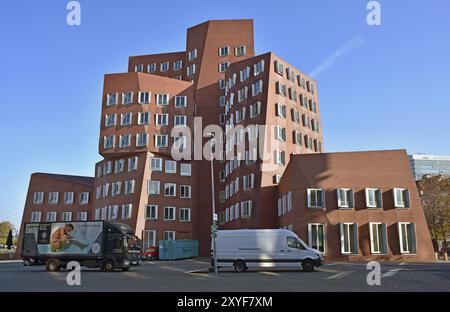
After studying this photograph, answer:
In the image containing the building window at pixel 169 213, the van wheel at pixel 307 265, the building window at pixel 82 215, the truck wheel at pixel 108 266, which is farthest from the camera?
the building window at pixel 82 215

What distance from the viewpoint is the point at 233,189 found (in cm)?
5919

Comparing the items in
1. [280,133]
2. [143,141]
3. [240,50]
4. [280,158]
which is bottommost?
[280,158]

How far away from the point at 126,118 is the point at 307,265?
43770 mm

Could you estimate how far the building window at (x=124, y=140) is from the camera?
6386cm

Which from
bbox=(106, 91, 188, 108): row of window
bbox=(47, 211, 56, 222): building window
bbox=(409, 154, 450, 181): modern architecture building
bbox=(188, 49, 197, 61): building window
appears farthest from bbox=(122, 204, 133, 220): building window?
bbox=(409, 154, 450, 181): modern architecture building

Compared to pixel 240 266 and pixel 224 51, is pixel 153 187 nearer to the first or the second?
pixel 224 51

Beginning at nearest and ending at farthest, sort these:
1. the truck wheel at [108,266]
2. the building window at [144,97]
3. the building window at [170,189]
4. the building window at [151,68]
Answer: the truck wheel at [108,266] → the building window at [170,189] → the building window at [144,97] → the building window at [151,68]

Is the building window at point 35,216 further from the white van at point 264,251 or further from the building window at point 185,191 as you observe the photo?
the white van at point 264,251

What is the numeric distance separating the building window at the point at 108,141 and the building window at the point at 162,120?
6799 millimetres

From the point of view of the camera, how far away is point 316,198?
43188 millimetres

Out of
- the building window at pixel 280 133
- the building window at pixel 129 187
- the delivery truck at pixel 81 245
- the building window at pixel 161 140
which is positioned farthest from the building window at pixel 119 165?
the delivery truck at pixel 81 245

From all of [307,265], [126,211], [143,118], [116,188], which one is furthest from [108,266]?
[143,118]

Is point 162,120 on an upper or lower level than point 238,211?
upper
